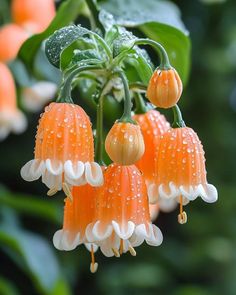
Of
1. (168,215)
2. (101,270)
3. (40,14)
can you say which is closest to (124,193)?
(40,14)

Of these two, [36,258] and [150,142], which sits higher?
[150,142]

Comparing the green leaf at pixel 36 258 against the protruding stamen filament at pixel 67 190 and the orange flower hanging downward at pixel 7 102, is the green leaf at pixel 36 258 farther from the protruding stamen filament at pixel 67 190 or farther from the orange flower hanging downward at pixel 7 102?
the protruding stamen filament at pixel 67 190

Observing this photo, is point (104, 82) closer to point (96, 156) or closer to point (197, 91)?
point (96, 156)

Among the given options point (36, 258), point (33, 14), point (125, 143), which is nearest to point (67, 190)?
point (125, 143)

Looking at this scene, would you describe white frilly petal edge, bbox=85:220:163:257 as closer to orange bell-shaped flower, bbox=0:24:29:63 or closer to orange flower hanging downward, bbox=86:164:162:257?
orange flower hanging downward, bbox=86:164:162:257

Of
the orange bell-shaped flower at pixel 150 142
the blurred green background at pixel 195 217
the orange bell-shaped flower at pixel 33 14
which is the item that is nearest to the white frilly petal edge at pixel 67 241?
the orange bell-shaped flower at pixel 150 142

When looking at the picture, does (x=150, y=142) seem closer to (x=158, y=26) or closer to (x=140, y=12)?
(x=158, y=26)

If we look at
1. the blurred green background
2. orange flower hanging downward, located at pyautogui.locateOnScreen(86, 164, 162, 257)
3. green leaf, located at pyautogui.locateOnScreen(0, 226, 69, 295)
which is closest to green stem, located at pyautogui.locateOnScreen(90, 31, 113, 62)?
orange flower hanging downward, located at pyautogui.locateOnScreen(86, 164, 162, 257)
